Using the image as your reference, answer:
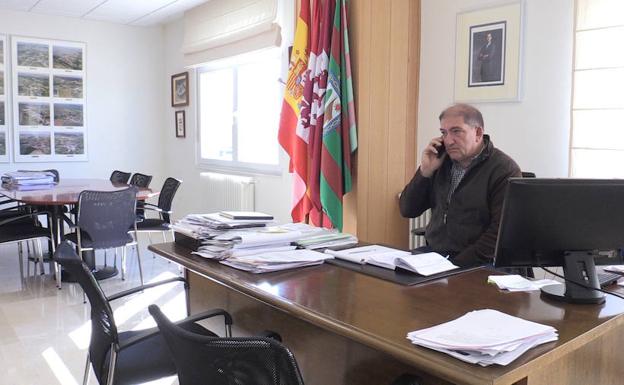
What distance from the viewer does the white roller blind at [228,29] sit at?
501 centimetres

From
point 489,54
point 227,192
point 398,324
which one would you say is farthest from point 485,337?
point 227,192

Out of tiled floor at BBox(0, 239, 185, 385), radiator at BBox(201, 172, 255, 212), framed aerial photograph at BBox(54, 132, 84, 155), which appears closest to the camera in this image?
tiled floor at BBox(0, 239, 185, 385)

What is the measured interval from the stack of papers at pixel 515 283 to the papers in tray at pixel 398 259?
16cm

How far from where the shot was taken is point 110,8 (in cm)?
613

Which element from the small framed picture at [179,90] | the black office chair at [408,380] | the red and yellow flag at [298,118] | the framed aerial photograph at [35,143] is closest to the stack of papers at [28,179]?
the framed aerial photograph at [35,143]

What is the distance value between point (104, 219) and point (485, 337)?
11.0 ft

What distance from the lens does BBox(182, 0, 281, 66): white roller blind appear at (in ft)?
16.4

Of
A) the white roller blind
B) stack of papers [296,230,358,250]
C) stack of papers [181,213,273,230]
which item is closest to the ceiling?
the white roller blind

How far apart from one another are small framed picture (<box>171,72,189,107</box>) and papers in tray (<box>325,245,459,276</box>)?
17.3 feet

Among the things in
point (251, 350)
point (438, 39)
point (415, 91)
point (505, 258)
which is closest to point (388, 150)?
point (415, 91)

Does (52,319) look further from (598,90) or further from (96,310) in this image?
(598,90)

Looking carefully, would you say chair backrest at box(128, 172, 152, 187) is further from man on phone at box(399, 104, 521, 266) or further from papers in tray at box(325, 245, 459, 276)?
papers in tray at box(325, 245, 459, 276)

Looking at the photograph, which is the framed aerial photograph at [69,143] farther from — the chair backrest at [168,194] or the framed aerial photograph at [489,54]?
the framed aerial photograph at [489,54]

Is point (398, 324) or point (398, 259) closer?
point (398, 324)
